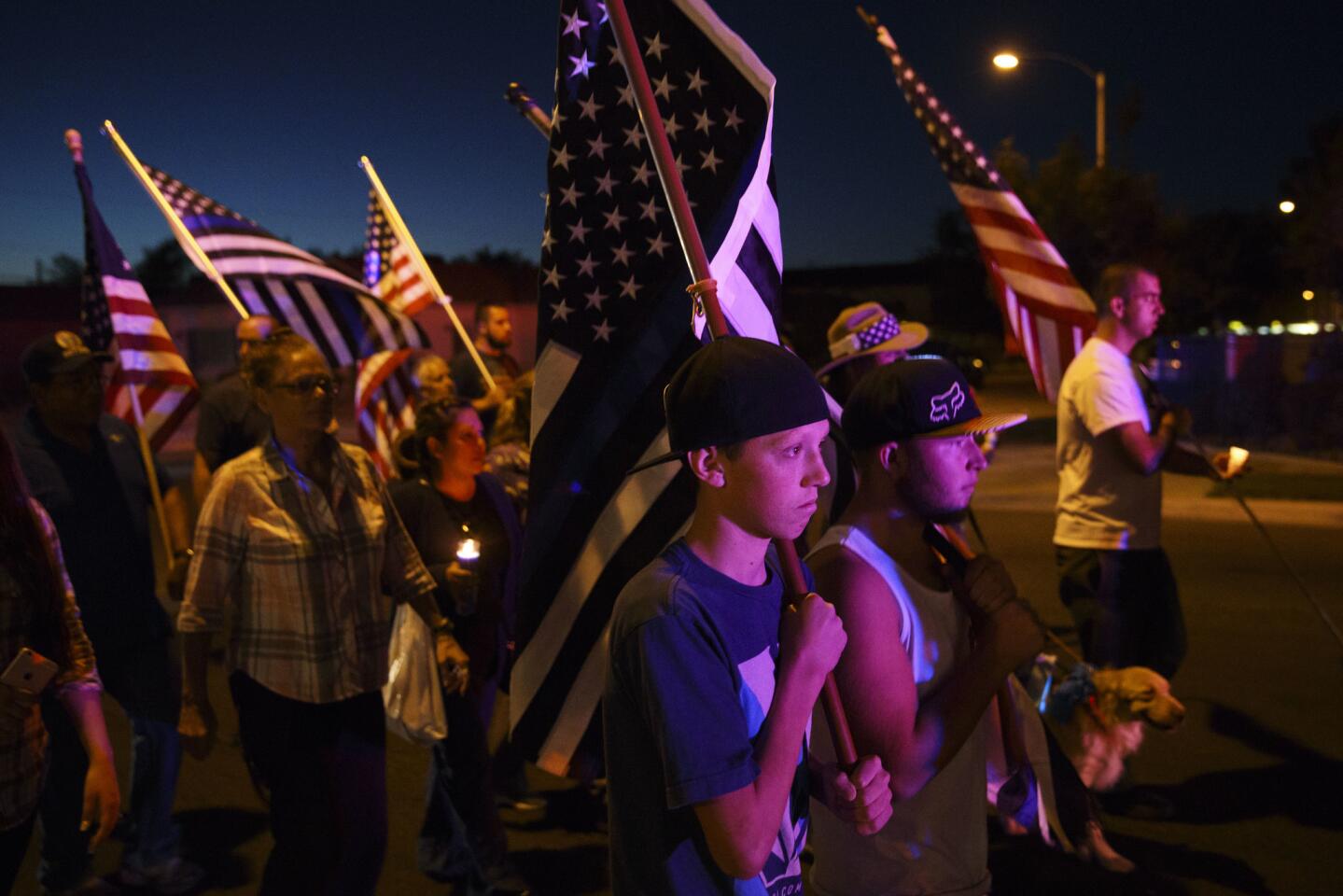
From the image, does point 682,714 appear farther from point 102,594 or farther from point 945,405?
point 102,594

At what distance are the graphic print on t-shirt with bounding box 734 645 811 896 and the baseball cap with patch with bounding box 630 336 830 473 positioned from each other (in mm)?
380

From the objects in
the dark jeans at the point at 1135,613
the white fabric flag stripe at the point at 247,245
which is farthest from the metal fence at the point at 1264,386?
the white fabric flag stripe at the point at 247,245

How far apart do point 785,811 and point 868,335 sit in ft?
12.3

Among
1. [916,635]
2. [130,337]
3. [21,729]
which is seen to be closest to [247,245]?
[130,337]

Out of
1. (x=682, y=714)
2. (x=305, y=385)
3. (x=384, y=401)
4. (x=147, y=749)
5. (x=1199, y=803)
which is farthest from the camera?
(x=384, y=401)

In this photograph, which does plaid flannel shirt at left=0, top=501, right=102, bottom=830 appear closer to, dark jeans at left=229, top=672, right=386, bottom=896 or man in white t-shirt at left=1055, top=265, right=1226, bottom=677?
dark jeans at left=229, top=672, right=386, bottom=896

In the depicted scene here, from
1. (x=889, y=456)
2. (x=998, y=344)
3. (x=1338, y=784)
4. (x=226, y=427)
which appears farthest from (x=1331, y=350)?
(x=998, y=344)

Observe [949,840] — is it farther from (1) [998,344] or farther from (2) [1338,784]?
(1) [998,344]

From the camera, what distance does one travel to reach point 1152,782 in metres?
5.83

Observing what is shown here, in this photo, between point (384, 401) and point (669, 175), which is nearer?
point (669, 175)

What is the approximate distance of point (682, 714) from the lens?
73.5 inches

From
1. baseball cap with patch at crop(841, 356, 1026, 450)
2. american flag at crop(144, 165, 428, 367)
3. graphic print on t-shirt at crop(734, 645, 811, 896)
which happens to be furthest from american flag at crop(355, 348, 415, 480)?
graphic print on t-shirt at crop(734, 645, 811, 896)

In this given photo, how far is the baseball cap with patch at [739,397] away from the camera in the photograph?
2.00 metres

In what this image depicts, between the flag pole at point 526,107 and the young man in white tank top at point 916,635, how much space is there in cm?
174
